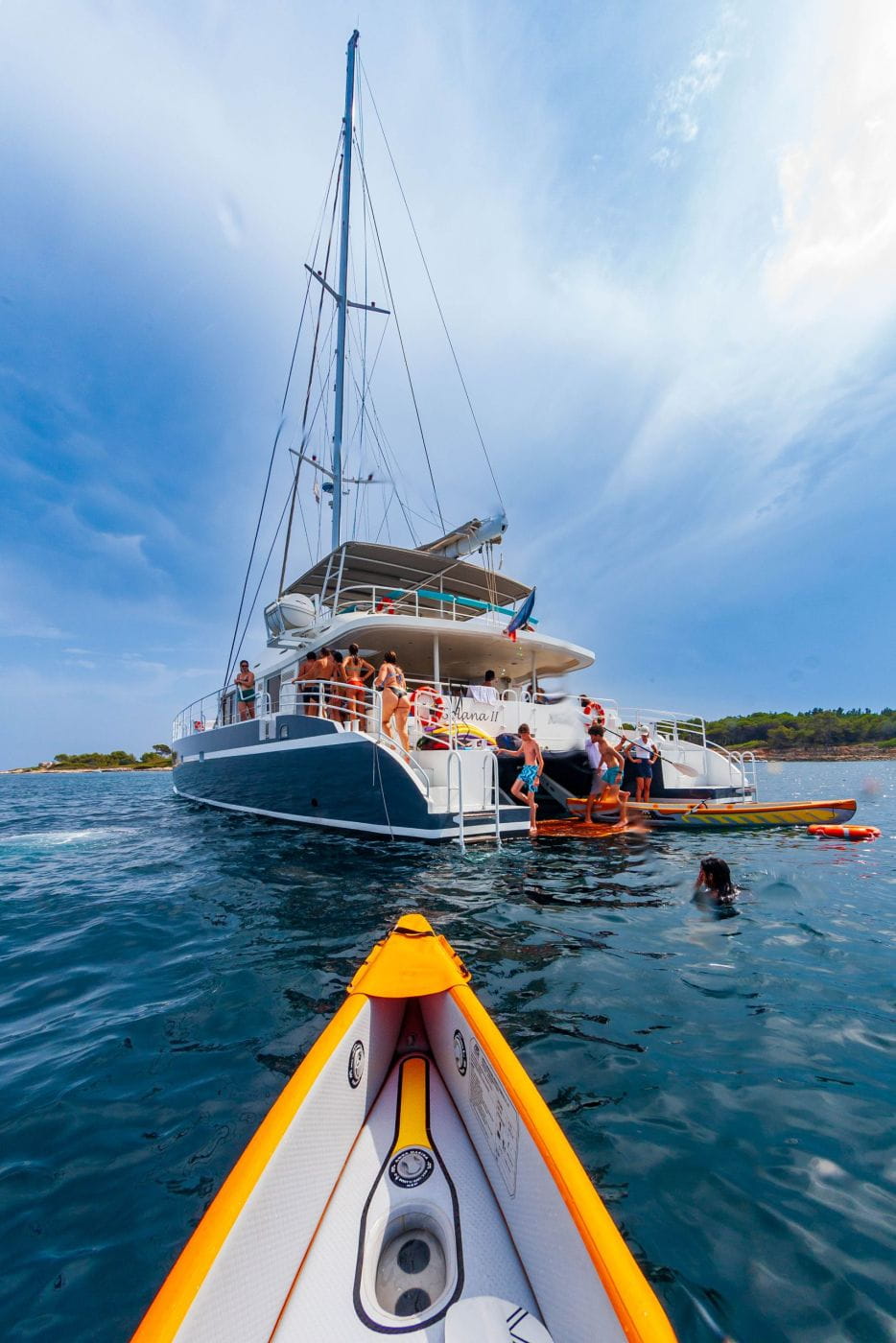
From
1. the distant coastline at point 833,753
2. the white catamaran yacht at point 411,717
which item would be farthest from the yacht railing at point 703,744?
the distant coastline at point 833,753

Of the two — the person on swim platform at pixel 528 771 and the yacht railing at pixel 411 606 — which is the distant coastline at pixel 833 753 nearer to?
the yacht railing at pixel 411 606

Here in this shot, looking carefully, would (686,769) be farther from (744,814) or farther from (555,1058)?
(555,1058)

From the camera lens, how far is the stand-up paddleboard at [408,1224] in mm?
1363

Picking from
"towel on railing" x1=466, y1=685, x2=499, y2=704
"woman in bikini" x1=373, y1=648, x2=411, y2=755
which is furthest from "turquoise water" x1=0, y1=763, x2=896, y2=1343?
"towel on railing" x1=466, y1=685, x2=499, y2=704

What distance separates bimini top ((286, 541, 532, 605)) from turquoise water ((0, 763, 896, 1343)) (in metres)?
8.61

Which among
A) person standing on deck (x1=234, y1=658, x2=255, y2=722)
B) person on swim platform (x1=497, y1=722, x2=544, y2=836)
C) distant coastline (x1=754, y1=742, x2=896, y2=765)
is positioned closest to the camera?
person on swim platform (x1=497, y1=722, x2=544, y2=836)

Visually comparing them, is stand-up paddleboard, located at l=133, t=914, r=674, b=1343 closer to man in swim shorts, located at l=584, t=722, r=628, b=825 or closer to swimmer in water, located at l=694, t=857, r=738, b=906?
swimmer in water, located at l=694, t=857, r=738, b=906

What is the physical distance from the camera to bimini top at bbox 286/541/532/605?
1359 centimetres

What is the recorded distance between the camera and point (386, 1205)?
6.56 feet

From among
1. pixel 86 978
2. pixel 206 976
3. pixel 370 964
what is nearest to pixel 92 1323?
pixel 370 964

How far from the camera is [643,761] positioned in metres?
12.4

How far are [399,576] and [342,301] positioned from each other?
9.19m

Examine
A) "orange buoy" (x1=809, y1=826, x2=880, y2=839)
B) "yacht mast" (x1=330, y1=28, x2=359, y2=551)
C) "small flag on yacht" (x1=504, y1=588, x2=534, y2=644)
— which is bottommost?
"orange buoy" (x1=809, y1=826, x2=880, y2=839)

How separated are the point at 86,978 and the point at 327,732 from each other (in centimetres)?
492
